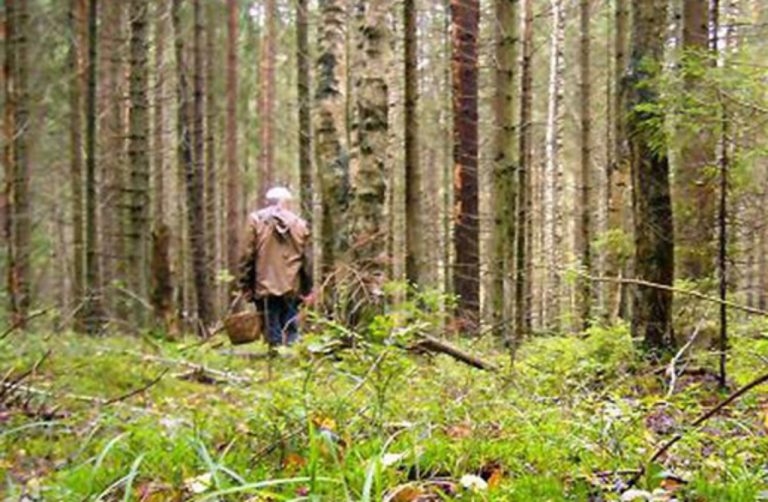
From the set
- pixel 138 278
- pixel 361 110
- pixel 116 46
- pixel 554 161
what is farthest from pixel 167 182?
pixel 361 110

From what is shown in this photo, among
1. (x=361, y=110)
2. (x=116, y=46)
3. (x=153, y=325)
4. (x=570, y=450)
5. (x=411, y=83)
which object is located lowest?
(x=153, y=325)

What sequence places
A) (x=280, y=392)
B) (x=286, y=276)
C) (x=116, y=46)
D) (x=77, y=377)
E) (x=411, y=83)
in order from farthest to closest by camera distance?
(x=116, y=46) → (x=411, y=83) → (x=286, y=276) → (x=77, y=377) → (x=280, y=392)

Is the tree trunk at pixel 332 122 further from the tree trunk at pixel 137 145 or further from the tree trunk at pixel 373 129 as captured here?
the tree trunk at pixel 137 145

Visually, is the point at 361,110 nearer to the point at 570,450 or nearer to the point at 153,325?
the point at 570,450

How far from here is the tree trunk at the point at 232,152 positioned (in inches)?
661

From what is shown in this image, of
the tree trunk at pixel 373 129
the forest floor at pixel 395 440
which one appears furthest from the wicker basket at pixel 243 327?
the forest floor at pixel 395 440

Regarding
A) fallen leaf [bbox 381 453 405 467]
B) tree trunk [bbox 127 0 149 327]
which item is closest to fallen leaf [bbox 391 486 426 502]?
fallen leaf [bbox 381 453 405 467]

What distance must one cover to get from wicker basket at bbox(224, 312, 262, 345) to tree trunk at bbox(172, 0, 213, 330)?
4669 mm

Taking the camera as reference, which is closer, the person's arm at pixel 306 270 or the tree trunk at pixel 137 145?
the person's arm at pixel 306 270

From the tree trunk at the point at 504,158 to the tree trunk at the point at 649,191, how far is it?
151 inches

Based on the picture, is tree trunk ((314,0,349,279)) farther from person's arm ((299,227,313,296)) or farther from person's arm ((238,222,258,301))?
person's arm ((238,222,258,301))

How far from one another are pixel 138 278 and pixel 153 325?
87cm

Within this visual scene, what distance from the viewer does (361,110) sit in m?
7.28

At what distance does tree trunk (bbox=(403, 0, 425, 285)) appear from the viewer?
33.8 ft
